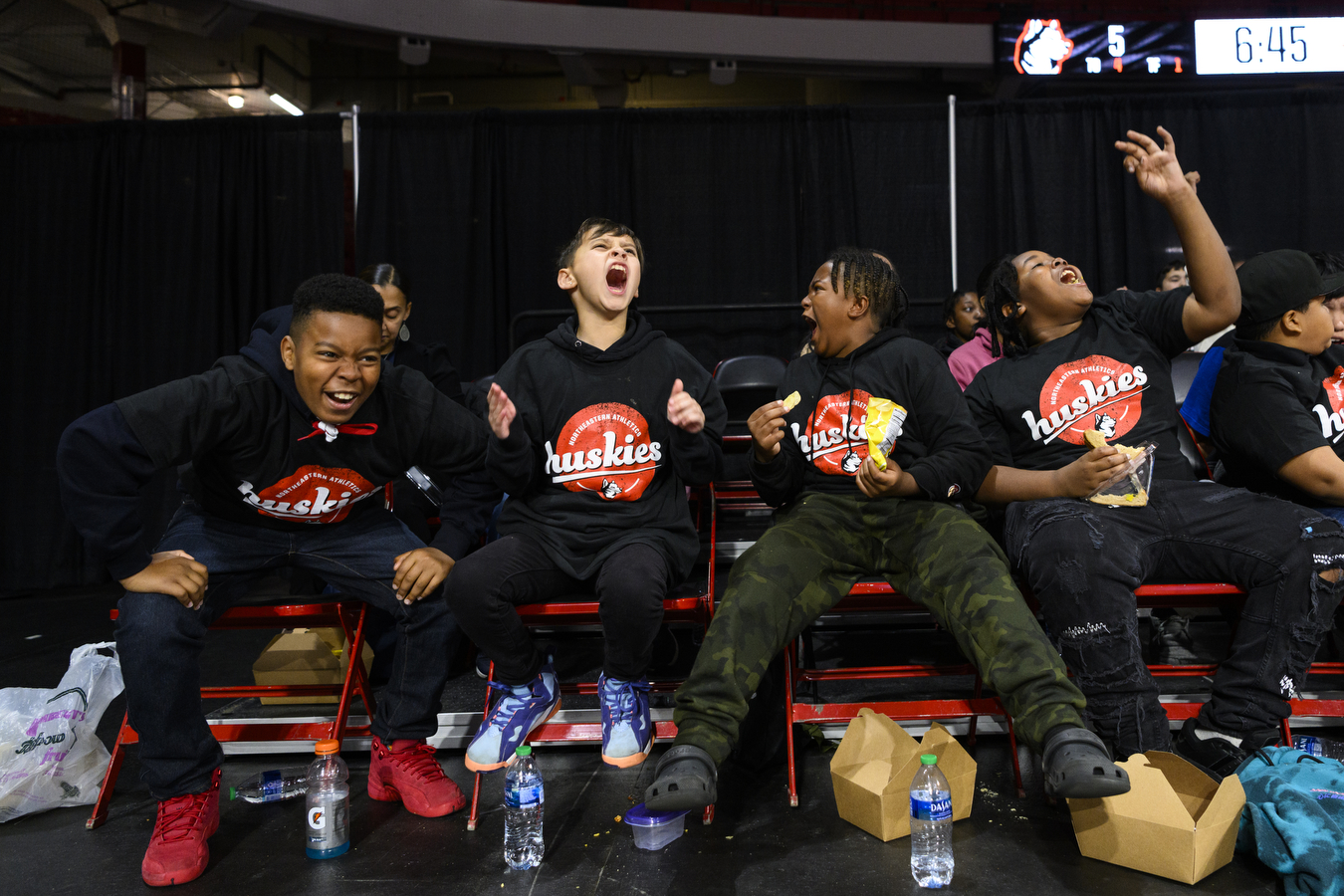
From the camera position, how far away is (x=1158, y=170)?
2084 millimetres

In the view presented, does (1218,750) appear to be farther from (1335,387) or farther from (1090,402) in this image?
(1335,387)

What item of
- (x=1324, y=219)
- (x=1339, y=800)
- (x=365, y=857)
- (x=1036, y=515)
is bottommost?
(x=365, y=857)

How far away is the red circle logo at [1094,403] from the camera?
2.18 m

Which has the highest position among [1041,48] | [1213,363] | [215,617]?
[1041,48]

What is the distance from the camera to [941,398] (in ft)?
7.09

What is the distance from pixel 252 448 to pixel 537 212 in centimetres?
338

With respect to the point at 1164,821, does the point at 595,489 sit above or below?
above

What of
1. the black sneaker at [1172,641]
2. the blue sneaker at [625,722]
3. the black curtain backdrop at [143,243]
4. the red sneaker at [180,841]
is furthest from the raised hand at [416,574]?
the black curtain backdrop at [143,243]

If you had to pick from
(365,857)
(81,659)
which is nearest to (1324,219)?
(365,857)

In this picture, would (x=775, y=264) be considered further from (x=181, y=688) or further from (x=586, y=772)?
(x=181, y=688)

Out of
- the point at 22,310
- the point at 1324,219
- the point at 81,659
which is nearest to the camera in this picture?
the point at 81,659

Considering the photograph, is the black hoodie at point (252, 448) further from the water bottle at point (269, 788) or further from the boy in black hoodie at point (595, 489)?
the water bottle at point (269, 788)

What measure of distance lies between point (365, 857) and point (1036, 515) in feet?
5.58

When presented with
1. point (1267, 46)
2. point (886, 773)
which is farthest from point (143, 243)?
point (1267, 46)
